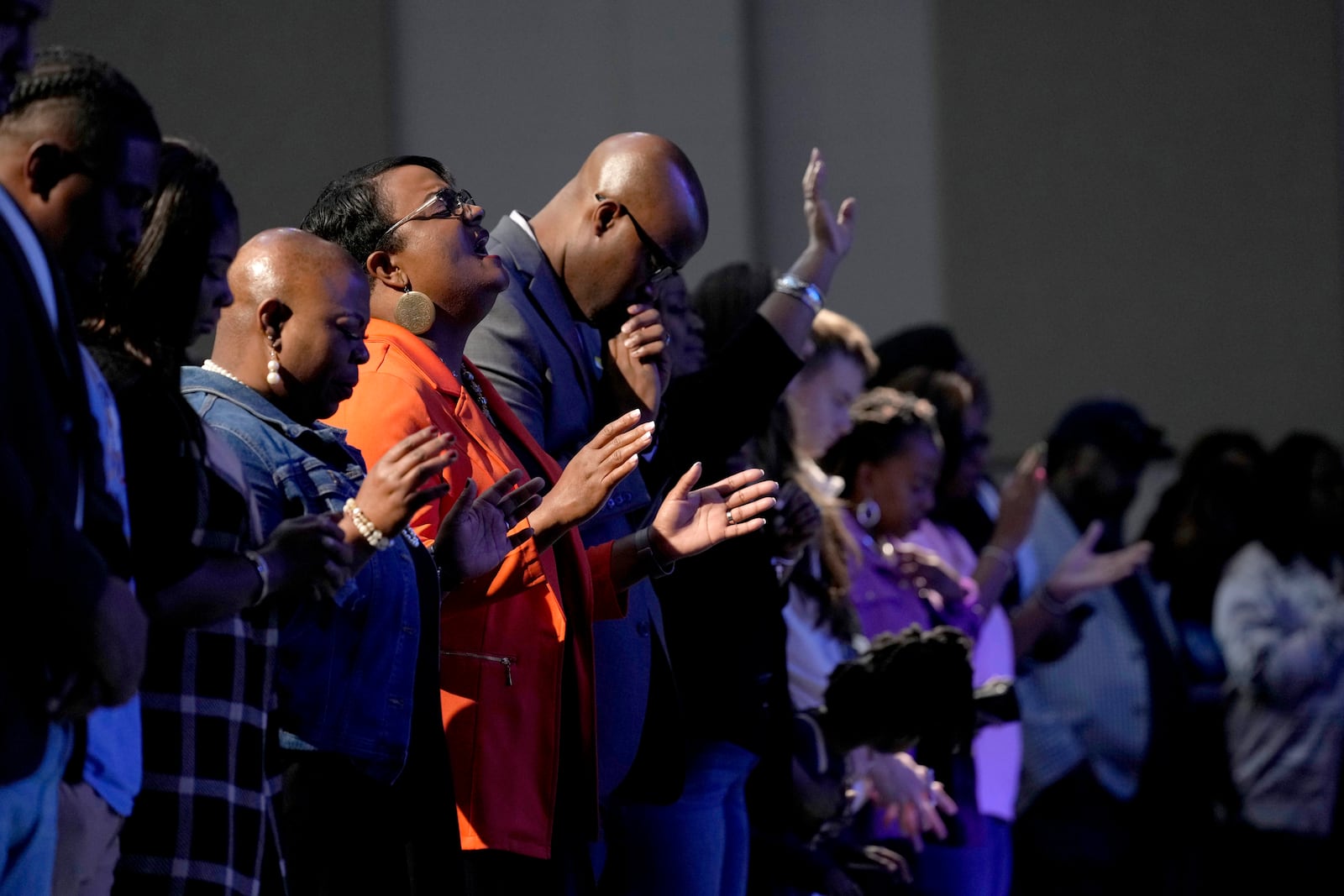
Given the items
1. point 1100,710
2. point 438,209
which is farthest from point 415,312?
point 1100,710

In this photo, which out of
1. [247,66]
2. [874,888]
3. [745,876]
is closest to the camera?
[745,876]

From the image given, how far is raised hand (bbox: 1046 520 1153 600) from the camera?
435 centimetres

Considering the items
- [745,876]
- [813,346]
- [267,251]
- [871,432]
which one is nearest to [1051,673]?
[871,432]

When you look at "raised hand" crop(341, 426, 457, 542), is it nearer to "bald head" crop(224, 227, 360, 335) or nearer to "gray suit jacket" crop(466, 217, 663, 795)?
"bald head" crop(224, 227, 360, 335)

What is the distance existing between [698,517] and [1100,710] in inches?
97.5

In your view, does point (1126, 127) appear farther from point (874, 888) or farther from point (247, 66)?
point (874, 888)

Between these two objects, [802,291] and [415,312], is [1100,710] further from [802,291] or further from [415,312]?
[415,312]

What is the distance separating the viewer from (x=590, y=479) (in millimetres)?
2248

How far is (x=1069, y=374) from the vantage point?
6855mm

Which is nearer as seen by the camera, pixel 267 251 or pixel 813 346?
pixel 267 251

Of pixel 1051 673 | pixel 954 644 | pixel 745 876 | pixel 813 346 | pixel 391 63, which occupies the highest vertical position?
pixel 391 63

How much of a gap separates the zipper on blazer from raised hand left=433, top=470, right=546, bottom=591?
0.45 ft

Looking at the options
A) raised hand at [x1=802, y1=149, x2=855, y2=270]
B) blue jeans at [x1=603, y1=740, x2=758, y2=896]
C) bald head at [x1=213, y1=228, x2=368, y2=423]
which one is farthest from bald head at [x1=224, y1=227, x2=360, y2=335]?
raised hand at [x1=802, y1=149, x2=855, y2=270]

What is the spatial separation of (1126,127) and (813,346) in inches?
145
